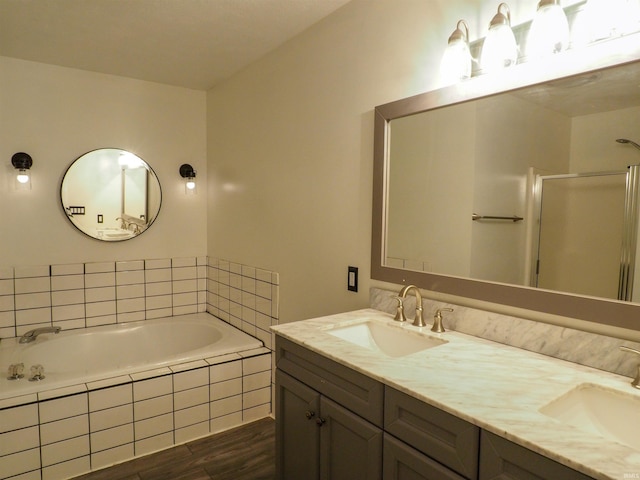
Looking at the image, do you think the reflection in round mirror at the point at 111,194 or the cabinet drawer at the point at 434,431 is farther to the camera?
the reflection in round mirror at the point at 111,194

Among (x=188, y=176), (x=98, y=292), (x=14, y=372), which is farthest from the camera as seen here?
(x=188, y=176)

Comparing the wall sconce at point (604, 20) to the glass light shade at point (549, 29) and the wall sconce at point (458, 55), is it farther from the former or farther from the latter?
the wall sconce at point (458, 55)

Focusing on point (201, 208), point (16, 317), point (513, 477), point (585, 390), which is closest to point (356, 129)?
point (585, 390)

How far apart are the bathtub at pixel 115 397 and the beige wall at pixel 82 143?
0.63 meters

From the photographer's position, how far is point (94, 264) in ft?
10.3

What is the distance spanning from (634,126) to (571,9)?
41cm

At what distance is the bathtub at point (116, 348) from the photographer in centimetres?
228

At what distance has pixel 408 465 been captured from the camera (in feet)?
3.65

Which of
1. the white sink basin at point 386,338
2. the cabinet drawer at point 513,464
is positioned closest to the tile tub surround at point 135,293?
the white sink basin at point 386,338

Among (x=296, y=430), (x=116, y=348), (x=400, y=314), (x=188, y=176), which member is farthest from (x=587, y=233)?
(x=116, y=348)

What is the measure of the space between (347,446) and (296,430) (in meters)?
0.31

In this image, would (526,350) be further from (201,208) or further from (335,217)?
(201,208)

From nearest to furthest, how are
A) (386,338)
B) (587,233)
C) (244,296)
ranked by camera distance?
(587,233), (386,338), (244,296)

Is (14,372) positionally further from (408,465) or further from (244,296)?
(408,465)
